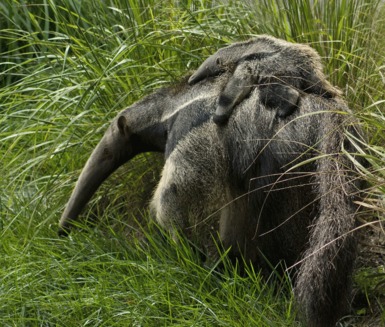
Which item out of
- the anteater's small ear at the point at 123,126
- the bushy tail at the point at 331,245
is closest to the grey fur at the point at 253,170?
the bushy tail at the point at 331,245

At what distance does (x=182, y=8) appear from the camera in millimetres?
7836

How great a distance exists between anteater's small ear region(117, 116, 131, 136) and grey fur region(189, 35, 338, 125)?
0.95m

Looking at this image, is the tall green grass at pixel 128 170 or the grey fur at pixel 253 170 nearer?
the tall green grass at pixel 128 170

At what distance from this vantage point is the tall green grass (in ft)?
17.8

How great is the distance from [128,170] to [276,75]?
166cm

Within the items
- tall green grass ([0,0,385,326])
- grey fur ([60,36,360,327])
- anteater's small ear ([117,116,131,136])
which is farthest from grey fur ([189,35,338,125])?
anteater's small ear ([117,116,131,136])

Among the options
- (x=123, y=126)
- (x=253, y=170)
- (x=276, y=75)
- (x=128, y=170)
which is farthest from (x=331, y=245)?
(x=128, y=170)

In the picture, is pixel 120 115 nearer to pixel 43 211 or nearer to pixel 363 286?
pixel 43 211

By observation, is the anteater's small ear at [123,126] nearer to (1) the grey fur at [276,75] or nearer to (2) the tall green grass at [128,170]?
(2) the tall green grass at [128,170]

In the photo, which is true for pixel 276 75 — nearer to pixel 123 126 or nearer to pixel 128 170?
pixel 123 126

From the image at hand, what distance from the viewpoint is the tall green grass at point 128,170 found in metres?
5.41

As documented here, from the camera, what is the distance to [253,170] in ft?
19.4

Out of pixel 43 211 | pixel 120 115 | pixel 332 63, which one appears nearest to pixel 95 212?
pixel 43 211

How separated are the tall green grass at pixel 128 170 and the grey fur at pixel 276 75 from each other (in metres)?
0.31
